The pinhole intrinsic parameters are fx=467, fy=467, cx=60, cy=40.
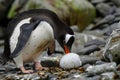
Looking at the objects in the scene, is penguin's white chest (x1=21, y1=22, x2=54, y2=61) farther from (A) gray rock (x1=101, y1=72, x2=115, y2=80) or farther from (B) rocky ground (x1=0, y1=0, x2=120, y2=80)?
(A) gray rock (x1=101, y1=72, x2=115, y2=80)

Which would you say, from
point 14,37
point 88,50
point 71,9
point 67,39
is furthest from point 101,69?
point 71,9

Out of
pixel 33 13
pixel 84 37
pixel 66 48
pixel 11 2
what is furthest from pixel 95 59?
pixel 11 2

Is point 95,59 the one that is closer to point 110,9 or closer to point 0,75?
point 0,75

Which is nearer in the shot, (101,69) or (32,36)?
(101,69)

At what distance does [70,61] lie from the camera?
17.9ft

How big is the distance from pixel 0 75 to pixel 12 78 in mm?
344

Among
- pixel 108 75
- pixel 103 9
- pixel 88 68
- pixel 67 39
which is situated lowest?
pixel 108 75

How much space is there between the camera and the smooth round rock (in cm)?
545

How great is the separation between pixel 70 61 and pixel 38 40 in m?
0.45

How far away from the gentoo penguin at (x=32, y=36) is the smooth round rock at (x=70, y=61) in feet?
Answer: 0.47

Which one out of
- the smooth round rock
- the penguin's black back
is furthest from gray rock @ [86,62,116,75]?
the penguin's black back

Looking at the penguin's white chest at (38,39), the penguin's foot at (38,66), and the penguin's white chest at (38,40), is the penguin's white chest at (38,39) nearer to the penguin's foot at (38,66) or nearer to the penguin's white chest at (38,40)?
the penguin's white chest at (38,40)

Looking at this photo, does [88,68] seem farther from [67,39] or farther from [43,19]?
[43,19]

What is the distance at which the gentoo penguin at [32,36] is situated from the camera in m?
5.40
